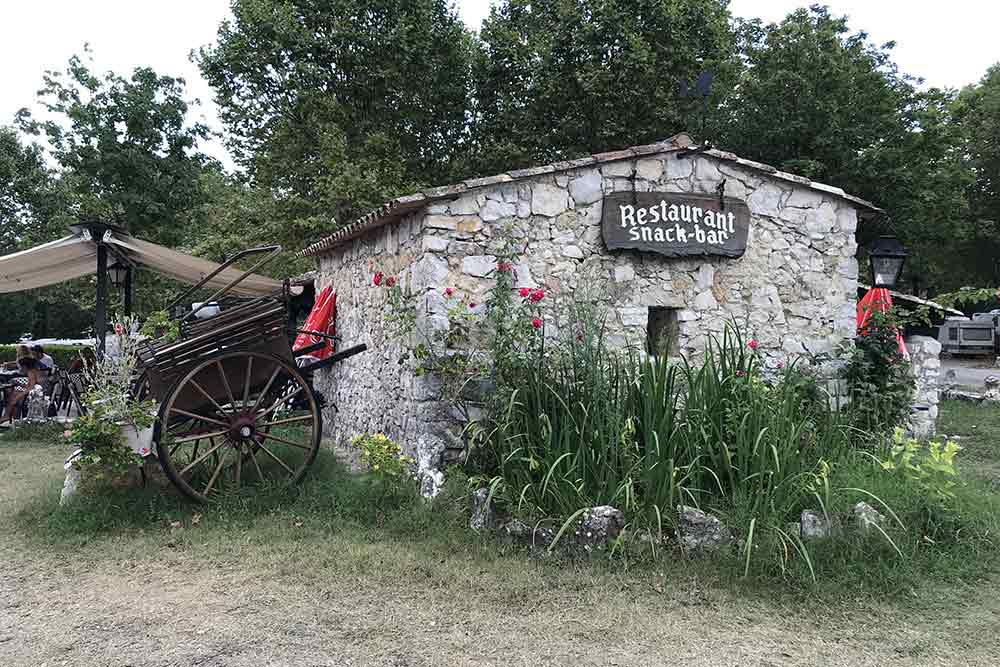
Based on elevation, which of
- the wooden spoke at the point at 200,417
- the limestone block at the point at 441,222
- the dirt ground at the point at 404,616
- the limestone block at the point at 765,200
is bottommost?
the dirt ground at the point at 404,616

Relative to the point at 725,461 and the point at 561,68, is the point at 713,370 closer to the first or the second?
the point at 725,461

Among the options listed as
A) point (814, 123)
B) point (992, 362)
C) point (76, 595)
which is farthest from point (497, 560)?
point (992, 362)

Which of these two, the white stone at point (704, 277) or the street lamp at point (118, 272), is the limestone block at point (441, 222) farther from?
the street lamp at point (118, 272)

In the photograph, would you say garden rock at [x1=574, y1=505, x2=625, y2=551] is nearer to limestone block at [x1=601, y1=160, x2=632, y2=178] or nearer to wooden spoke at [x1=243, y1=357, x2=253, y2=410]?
wooden spoke at [x1=243, y1=357, x2=253, y2=410]

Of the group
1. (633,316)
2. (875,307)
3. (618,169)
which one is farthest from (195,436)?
(875,307)

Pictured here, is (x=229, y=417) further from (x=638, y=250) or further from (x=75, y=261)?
(x=75, y=261)

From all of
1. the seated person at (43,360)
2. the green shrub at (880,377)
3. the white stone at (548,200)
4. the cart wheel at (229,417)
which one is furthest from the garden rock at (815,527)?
the seated person at (43,360)

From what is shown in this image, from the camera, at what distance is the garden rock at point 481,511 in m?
4.83

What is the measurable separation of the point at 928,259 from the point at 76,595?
2322 centimetres

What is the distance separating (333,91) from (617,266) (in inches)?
481

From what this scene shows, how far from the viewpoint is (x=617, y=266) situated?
6.51 meters

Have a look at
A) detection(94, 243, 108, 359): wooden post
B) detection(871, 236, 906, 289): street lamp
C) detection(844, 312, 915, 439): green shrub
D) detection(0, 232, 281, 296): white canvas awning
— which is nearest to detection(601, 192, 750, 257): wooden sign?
detection(844, 312, 915, 439): green shrub

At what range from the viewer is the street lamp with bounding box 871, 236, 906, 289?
816 cm

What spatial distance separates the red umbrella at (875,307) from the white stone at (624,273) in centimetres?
258
